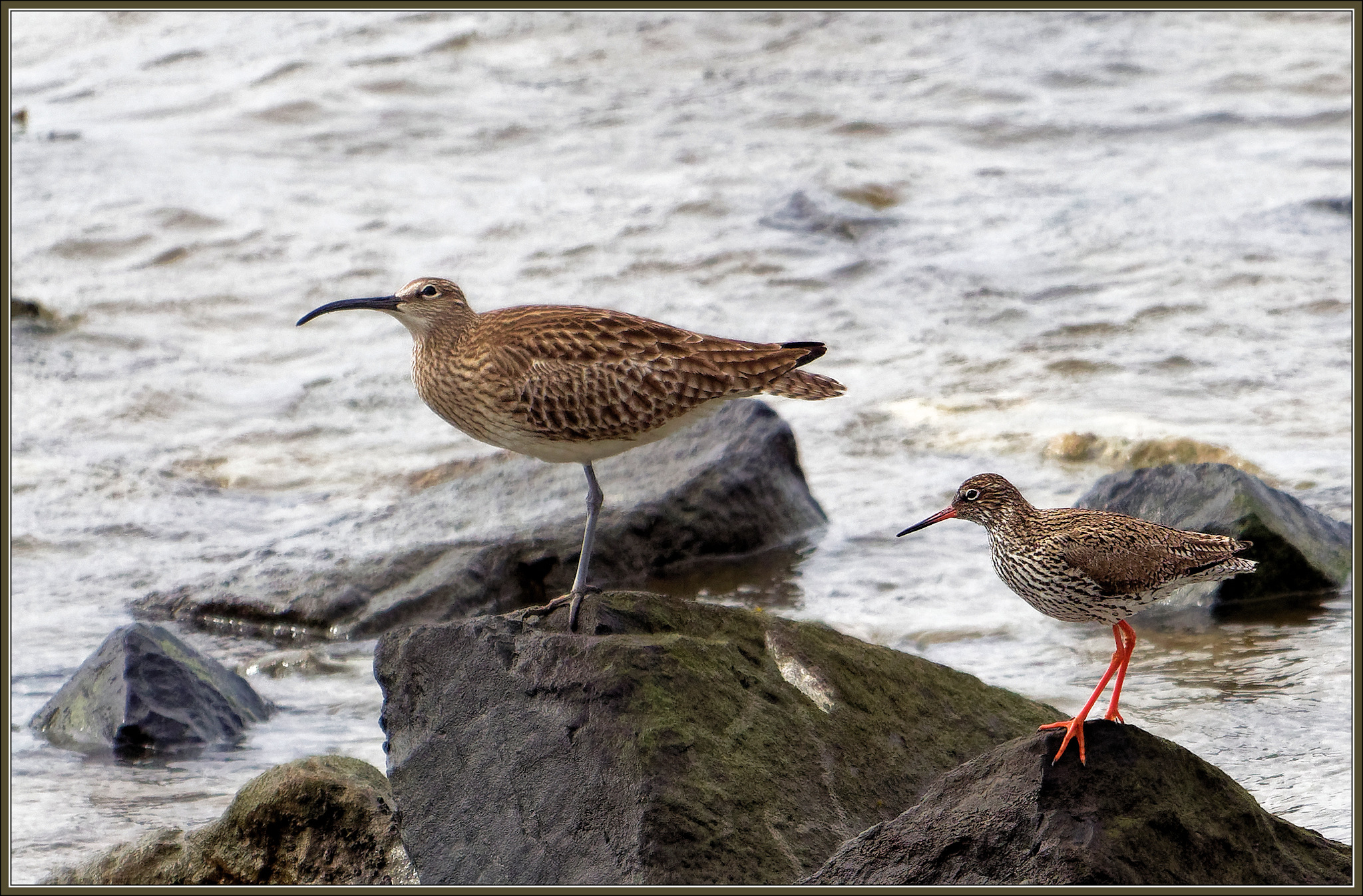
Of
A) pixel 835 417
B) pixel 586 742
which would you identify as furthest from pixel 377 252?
pixel 586 742

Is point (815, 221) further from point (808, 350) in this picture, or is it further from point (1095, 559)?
point (1095, 559)

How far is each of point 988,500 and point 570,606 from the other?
1.77m

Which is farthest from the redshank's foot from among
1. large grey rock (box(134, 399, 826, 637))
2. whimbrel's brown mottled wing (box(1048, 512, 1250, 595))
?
large grey rock (box(134, 399, 826, 637))

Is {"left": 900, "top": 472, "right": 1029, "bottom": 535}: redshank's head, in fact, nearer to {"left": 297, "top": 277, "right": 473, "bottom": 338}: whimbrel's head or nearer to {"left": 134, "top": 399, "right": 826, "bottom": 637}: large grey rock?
{"left": 297, "top": 277, "right": 473, "bottom": 338}: whimbrel's head

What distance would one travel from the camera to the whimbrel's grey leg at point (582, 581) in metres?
6.64

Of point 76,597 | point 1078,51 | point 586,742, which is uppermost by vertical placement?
point 1078,51

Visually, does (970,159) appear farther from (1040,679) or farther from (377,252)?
(1040,679)

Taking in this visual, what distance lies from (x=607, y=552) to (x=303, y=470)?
4003 millimetres

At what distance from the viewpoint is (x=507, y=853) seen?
20.2 feet

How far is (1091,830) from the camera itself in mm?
5238

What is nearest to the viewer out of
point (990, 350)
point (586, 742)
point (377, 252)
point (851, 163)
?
point (586, 742)

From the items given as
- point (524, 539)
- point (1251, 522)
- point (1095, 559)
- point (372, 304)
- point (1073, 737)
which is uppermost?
point (372, 304)

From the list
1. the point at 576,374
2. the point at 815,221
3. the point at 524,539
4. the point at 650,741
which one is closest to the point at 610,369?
the point at 576,374

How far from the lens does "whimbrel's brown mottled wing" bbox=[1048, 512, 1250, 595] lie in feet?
19.8
